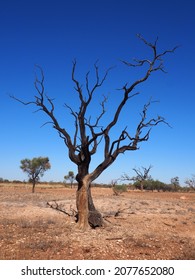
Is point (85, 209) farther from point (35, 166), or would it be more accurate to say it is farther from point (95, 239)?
point (35, 166)

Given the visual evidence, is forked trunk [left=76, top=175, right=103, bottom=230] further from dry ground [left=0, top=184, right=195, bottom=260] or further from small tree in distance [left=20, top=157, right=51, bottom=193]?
small tree in distance [left=20, top=157, right=51, bottom=193]

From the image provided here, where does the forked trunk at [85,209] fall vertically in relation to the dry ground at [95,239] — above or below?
above

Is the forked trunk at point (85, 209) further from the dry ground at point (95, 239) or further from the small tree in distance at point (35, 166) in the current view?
the small tree in distance at point (35, 166)

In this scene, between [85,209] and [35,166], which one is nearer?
[85,209]

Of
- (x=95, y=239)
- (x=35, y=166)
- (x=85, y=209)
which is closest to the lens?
(x=95, y=239)

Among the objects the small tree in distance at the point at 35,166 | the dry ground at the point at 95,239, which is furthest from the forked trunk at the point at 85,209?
the small tree in distance at the point at 35,166

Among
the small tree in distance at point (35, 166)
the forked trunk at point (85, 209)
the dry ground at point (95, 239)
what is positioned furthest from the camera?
the small tree in distance at point (35, 166)

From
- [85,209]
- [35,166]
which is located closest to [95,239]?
[85,209]

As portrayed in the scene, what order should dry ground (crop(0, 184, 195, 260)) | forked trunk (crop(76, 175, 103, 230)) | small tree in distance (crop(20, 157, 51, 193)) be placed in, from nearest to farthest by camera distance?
dry ground (crop(0, 184, 195, 260))
forked trunk (crop(76, 175, 103, 230))
small tree in distance (crop(20, 157, 51, 193))

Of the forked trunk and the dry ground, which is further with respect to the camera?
the forked trunk

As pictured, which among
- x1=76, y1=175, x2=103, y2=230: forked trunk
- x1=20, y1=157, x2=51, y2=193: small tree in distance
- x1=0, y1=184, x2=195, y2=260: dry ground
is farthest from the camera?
x1=20, y1=157, x2=51, y2=193: small tree in distance

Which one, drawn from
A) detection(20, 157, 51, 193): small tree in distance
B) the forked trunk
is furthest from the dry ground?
detection(20, 157, 51, 193): small tree in distance

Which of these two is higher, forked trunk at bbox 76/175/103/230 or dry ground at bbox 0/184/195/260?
forked trunk at bbox 76/175/103/230
